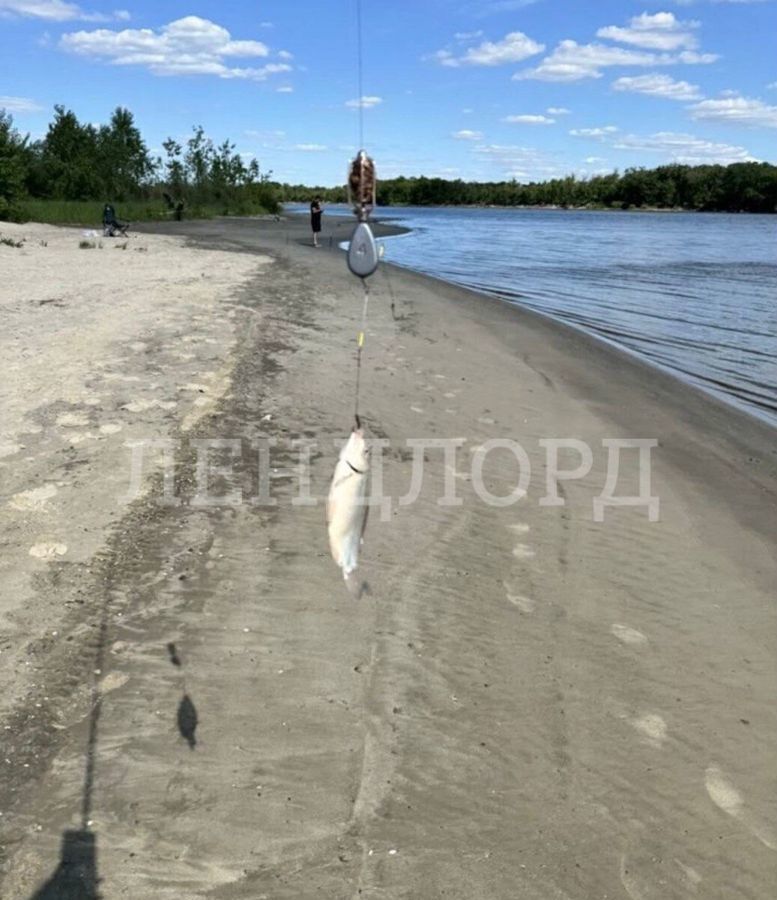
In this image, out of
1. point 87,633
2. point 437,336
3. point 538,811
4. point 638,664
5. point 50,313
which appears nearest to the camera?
point 538,811

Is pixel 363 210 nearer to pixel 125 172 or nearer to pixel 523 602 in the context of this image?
pixel 523 602

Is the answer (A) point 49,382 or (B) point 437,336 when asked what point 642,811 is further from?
(B) point 437,336

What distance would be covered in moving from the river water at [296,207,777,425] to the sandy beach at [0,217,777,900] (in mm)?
6177

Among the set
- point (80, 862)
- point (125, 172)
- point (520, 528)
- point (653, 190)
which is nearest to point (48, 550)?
point (80, 862)

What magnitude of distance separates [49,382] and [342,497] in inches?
283

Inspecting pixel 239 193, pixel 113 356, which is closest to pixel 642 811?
pixel 113 356

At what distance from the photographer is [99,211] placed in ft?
174

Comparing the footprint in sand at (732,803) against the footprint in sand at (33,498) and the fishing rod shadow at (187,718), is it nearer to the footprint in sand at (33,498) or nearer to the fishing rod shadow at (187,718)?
the fishing rod shadow at (187,718)

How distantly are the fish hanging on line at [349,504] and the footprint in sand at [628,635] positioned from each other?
279cm

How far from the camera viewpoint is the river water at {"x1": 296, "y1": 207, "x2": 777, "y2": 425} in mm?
16141

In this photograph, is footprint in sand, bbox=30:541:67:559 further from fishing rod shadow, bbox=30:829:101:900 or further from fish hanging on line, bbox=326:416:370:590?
fish hanging on line, bbox=326:416:370:590

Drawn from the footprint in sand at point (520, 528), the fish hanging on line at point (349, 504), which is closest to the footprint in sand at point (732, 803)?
the fish hanging on line at point (349, 504)

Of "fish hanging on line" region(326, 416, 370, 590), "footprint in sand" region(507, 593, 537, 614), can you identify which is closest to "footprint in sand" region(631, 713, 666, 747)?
"footprint in sand" region(507, 593, 537, 614)

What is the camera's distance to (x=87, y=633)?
192 inches
